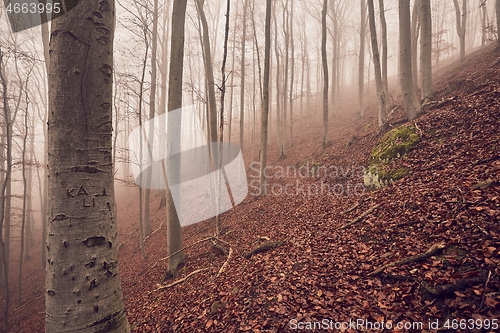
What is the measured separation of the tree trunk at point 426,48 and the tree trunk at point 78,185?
11.8 meters

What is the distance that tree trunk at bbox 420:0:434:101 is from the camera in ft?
29.6

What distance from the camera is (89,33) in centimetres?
159

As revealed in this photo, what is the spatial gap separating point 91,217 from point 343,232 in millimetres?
5350

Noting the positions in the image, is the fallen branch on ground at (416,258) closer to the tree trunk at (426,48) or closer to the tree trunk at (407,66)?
the tree trunk at (407,66)

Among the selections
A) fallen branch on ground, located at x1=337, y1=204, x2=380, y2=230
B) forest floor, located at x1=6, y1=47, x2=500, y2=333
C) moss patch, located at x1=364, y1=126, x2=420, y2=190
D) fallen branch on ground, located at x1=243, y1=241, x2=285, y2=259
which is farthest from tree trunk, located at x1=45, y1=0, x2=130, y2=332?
moss patch, located at x1=364, y1=126, x2=420, y2=190

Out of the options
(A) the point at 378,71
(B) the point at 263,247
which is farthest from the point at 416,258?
(A) the point at 378,71

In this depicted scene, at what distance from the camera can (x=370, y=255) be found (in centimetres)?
437

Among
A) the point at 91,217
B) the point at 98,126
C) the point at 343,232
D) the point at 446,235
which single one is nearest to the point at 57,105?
the point at 98,126

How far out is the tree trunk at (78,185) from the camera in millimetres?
1502

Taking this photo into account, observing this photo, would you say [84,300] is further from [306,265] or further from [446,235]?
[446,235]

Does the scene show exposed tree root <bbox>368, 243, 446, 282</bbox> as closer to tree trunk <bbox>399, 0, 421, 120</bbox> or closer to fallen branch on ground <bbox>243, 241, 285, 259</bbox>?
fallen branch on ground <bbox>243, 241, 285, 259</bbox>

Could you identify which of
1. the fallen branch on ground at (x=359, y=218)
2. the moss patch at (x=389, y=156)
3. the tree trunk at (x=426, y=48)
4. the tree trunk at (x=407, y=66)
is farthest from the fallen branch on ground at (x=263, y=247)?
the tree trunk at (x=426, y=48)

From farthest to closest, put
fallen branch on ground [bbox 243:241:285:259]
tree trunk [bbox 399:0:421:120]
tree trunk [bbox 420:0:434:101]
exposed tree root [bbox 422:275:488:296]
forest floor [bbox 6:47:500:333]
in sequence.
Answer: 1. tree trunk [bbox 420:0:434:101]
2. tree trunk [bbox 399:0:421:120]
3. fallen branch on ground [bbox 243:241:285:259]
4. forest floor [bbox 6:47:500:333]
5. exposed tree root [bbox 422:275:488:296]

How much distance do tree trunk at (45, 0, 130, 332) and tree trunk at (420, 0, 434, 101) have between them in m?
11.8
